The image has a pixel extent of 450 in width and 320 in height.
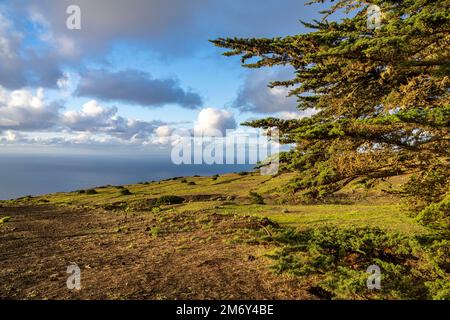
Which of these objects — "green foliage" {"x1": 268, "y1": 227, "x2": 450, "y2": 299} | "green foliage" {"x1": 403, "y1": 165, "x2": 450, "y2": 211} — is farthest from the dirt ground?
"green foliage" {"x1": 403, "y1": 165, "x2": 450, "y2": 211}

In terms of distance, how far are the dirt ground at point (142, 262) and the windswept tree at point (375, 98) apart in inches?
112

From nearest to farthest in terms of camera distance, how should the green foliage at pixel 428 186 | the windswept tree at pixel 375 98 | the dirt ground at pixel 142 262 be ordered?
the windswept tree at pixel 375 98 < the dirt ground at pixel 142 262 < the green foliage at pixel 428 186

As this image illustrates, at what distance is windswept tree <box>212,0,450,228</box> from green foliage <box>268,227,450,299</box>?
4.06 feet

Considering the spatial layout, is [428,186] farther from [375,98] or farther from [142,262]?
[142,262]

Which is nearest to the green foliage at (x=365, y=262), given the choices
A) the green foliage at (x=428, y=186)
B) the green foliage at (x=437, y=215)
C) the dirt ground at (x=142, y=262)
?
the green foliage at (x=437, y=215)

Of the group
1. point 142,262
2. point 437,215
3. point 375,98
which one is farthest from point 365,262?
point 142,262

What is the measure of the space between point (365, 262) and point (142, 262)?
21.7ft

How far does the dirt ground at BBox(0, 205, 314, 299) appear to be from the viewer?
7.66 metres

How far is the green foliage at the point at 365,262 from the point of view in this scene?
7.21m

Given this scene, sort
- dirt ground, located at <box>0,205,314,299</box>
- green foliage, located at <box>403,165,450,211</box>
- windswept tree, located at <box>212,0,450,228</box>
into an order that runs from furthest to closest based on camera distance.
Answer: green foliage, located at <box>403,165,450,211</box> < dirt ground, located at <box>0,205,314,299</box> < windswept tree, located at <box>212,0,450,228</box>

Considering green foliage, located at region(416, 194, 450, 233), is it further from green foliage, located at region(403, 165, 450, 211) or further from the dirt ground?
the dirt ground

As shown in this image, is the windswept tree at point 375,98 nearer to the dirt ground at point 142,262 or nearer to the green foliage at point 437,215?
the green foliage at point 437,215

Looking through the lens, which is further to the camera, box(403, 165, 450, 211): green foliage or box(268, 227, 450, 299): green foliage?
box(403, 165, 450, 211): green foliage
